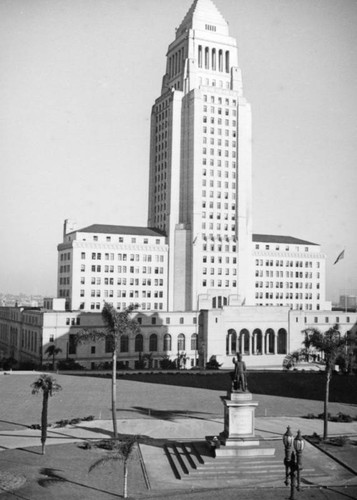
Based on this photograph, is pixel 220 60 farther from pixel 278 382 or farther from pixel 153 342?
pixel 278 382

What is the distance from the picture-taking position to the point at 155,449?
40.8 meters

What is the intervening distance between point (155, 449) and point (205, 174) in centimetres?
9978

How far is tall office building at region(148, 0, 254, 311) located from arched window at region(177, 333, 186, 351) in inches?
571

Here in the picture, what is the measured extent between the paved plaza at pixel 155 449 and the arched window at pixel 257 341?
53940mm

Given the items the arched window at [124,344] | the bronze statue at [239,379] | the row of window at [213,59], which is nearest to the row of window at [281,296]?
the arched window at [124,344]

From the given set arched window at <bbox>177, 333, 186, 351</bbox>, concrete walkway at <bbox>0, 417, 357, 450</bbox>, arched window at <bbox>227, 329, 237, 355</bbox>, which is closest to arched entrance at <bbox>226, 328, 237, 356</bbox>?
arched window at <bbox>227, 329, 237, 355</bbox>

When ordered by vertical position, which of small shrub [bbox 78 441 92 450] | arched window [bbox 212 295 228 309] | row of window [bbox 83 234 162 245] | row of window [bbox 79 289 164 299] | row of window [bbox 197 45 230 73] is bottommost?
small shrub [bbox 78 441 92 450]

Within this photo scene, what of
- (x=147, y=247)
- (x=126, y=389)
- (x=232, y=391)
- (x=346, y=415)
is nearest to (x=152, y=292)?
(x=147, y=247)

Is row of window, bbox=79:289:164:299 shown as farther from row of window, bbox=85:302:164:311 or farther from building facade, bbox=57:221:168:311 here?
row of window, bbox=85:302:164:311

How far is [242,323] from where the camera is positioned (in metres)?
117

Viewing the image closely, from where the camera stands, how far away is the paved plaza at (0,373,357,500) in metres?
32.2

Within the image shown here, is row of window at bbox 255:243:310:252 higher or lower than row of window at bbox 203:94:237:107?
lower

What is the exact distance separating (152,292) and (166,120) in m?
44.3

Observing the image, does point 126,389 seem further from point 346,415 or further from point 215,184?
point 215,184
